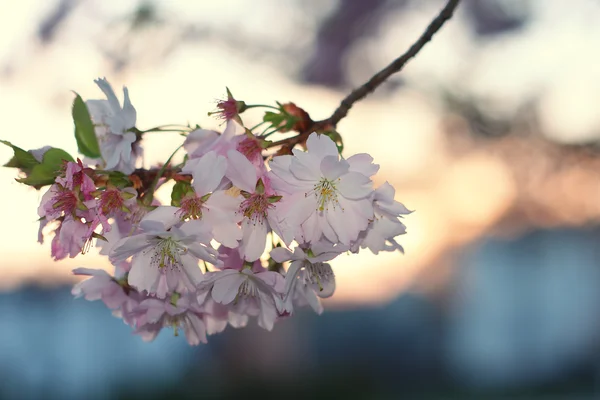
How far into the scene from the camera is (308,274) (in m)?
1.18

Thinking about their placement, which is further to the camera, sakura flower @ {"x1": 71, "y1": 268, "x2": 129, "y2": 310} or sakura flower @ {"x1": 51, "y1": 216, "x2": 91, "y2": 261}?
sakura flower @ {"x1": 71, "y1": 268, "x2": 129, "y2": 310}

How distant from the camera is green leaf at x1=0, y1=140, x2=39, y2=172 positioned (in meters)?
1.13

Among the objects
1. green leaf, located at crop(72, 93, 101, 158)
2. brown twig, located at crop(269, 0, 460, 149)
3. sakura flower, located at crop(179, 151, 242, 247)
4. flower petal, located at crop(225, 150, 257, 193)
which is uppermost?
brown twig, located at crop(269, 0, 460, 149)

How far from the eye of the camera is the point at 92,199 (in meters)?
1.09

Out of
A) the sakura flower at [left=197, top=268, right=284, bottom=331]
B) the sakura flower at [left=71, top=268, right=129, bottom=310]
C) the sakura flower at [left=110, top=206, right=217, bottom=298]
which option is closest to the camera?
the sakura flower at [left=110, top=206, right=217, bottom=298]

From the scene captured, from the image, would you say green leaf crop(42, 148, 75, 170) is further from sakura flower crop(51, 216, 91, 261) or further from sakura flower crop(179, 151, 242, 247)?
sakura flower crop(179, 151, 242, 247)

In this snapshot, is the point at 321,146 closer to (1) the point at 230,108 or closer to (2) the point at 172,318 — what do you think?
(1) the point at 230,108

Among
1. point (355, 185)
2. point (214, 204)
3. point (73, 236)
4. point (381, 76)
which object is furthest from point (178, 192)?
point (381, 76)

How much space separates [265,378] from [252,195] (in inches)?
269

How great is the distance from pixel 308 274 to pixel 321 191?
0.18 metres

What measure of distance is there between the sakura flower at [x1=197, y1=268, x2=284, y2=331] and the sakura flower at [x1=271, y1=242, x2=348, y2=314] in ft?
0.08

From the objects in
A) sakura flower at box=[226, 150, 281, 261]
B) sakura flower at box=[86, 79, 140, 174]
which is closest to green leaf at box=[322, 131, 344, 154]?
sakura flower at box=[226, 150, 281, 261]

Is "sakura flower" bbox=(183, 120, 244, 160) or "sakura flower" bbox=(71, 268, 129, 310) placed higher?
"sakura flower" bbox=(183, 120, 244, 160)

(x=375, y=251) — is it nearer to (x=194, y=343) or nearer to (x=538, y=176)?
(x=194, y=343)
